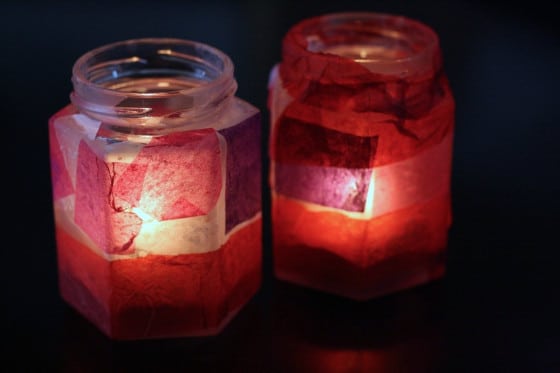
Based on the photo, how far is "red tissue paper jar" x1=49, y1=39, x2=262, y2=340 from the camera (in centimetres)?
101

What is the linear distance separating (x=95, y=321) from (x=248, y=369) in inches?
7.6

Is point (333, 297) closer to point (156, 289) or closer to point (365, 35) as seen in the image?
point (156, 289)

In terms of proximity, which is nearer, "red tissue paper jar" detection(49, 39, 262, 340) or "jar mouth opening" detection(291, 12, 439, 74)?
"red tissue paper jar" detection(49, 39, 262, 340)

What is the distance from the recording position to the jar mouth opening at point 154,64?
3.64ft

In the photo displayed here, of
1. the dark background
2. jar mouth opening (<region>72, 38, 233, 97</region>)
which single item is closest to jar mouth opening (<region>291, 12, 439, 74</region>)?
jar mouth opening (<region>72, 38, 233, 97</region>)

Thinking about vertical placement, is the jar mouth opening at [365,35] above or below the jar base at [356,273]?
above

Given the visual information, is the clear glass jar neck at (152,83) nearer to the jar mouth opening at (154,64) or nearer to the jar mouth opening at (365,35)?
the jar mouth opening at (154,64)

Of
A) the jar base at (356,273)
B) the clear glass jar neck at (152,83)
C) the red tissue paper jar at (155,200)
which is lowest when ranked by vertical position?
the jar base at (356,273)

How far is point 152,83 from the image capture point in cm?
117

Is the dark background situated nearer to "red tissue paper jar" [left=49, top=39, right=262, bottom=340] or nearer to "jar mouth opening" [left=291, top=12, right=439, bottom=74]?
"red tissue paper jar" [left=49, top=39, right=262, bottom=340]

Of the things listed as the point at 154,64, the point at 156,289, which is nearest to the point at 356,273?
the point at 156,289

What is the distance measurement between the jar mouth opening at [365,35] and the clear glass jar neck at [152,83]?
13 cm

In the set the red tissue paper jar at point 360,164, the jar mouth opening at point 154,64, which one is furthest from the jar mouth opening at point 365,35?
the jar mouth opening at point 154,64

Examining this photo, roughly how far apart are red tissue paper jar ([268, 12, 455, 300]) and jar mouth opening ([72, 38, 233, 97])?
0.09 m
